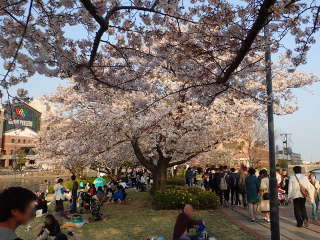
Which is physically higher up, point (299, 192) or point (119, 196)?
point (299, 192)

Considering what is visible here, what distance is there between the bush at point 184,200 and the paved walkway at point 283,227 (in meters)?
0.93

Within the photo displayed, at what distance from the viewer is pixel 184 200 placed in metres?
13.0

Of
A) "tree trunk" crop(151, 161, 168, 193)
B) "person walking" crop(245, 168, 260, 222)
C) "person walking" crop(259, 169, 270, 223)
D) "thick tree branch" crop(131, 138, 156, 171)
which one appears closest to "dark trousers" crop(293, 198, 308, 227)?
"person walking" crop(259, 169, 270, 223)

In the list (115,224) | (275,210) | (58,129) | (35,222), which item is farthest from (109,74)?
(58,129)

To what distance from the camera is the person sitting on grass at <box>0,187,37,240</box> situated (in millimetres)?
2150

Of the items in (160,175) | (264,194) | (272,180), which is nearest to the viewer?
Answer: (272,180)

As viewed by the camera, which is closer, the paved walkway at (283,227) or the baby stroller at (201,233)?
the baby stroller at (201,233)

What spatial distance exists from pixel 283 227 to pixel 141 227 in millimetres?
4194

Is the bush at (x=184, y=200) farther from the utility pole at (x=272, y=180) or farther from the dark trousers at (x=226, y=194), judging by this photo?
the utility pole at (x=272, y=180)

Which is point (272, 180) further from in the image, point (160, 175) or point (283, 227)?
point (160, 175)

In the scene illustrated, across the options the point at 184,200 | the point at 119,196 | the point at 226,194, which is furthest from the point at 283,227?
the point at 119,196

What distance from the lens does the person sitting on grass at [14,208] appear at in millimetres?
2150

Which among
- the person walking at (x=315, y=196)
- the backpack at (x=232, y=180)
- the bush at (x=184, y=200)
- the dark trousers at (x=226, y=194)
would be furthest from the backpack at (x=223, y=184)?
the person walking at (x=315, y=196)

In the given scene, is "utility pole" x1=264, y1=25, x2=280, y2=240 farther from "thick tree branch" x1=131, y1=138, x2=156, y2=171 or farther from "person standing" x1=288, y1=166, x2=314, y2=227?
"thick tree branch" x1=131, y1=138, x2=156, y2=171
